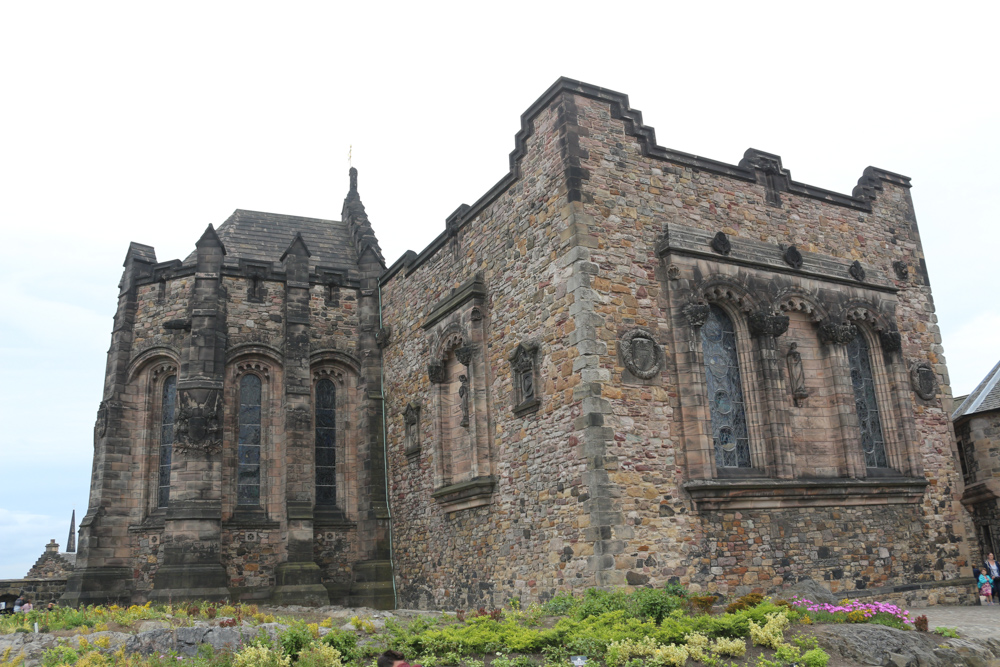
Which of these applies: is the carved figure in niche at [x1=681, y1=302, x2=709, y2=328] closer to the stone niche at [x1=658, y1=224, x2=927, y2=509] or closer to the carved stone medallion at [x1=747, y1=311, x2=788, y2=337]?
the stone niche at [x1=658, y1=224, x2=927, y2=509]

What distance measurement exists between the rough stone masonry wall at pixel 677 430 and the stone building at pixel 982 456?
494mm

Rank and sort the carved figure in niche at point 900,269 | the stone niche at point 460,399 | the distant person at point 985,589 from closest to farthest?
the stone niche at point 460,399, the distant person at point 985,589, the carved figure in niche at point 900,269

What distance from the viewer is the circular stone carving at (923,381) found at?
16.6 meters

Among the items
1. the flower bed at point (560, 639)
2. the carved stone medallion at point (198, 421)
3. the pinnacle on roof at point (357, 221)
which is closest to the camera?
the flower bed at point (560, 639)

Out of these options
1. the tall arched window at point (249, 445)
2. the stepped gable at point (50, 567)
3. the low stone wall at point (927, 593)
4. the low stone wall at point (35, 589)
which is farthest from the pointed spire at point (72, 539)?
the low stone wall at point (927, 593)

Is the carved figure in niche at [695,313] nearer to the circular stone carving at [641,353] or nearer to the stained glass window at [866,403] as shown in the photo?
the circular stone carving at [641,353]

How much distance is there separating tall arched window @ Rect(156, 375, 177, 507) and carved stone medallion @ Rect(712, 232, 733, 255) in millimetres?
12602

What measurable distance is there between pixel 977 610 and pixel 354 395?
45.4ft

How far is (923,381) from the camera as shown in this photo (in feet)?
54.7

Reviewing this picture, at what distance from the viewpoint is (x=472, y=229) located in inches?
653

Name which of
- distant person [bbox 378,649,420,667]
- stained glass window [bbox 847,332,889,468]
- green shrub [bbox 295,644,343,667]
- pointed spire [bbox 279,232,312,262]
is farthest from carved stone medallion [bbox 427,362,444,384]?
distant person [bbox 378,649,420,667]

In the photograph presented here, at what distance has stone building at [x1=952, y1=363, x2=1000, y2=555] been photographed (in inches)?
645

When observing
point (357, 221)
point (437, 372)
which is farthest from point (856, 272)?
point (357, 221)

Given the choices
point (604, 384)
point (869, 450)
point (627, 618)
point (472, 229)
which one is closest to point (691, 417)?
point (604, 384)
